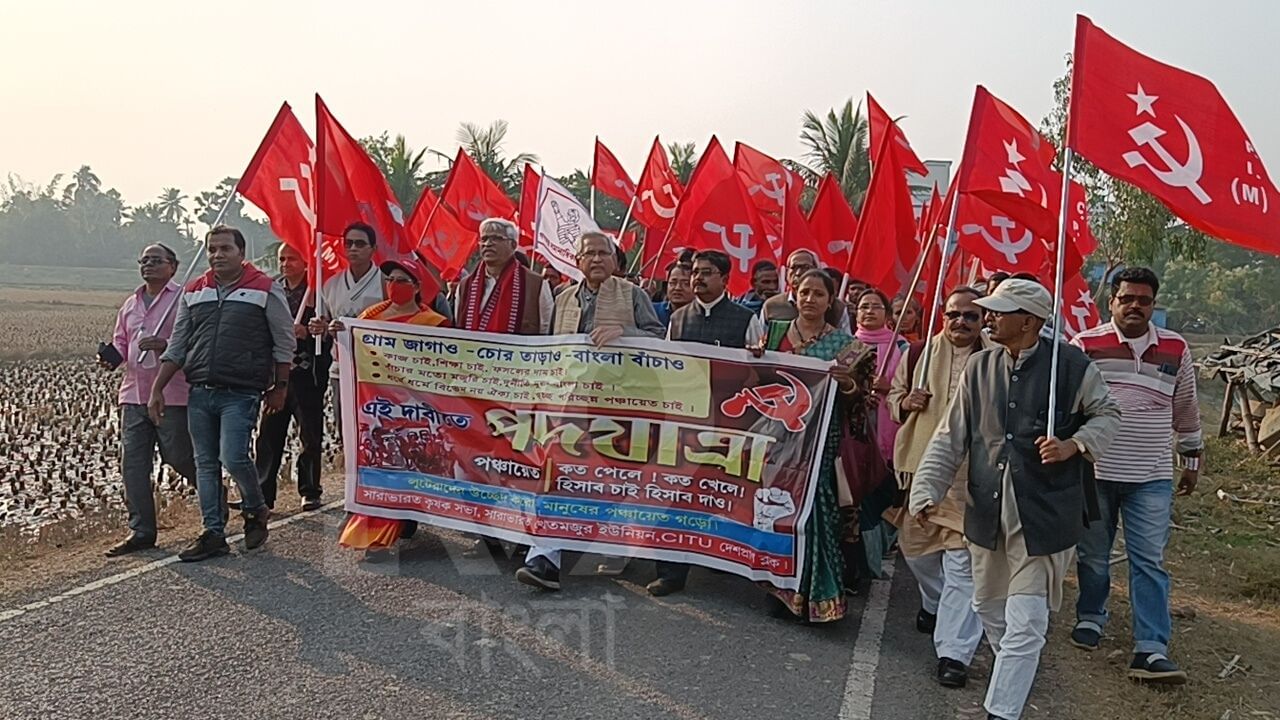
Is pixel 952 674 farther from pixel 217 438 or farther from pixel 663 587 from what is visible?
pixel 217 438

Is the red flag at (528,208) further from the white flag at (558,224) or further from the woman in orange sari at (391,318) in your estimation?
the woman in orange sari at (391,318)

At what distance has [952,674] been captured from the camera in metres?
4.54

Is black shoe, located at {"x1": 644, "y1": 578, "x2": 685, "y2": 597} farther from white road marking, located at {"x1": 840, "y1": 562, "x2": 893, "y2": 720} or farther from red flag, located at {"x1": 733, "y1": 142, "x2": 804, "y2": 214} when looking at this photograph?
red flag, located at {"x1": 733, "y1": 142, "x2": 804, "y2": 214}

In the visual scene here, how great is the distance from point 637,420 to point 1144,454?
7.96 ft

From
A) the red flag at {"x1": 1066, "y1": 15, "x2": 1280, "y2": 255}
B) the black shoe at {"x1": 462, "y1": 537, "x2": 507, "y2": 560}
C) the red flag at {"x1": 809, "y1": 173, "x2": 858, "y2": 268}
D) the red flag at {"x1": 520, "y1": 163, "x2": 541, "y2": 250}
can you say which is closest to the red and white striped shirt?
the red flag at {"x1": 1066, "y1": 15, "x2": 1280, "y2": 255}

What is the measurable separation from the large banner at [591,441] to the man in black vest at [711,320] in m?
0.20

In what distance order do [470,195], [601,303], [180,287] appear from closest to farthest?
1. [601,303]
2. [180,287]
3. [470,195]

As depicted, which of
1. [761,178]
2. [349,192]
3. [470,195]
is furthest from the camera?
[470,195]

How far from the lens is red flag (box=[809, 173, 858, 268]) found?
10.0m

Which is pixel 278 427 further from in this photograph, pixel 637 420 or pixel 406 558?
pixel 637 420

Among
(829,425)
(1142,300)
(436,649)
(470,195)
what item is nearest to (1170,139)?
(1142,300)

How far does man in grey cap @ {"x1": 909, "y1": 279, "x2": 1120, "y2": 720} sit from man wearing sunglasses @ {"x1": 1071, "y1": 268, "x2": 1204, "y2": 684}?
38.8 inches

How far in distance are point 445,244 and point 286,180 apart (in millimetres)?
3885

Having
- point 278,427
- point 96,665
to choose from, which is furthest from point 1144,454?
point 278,427
